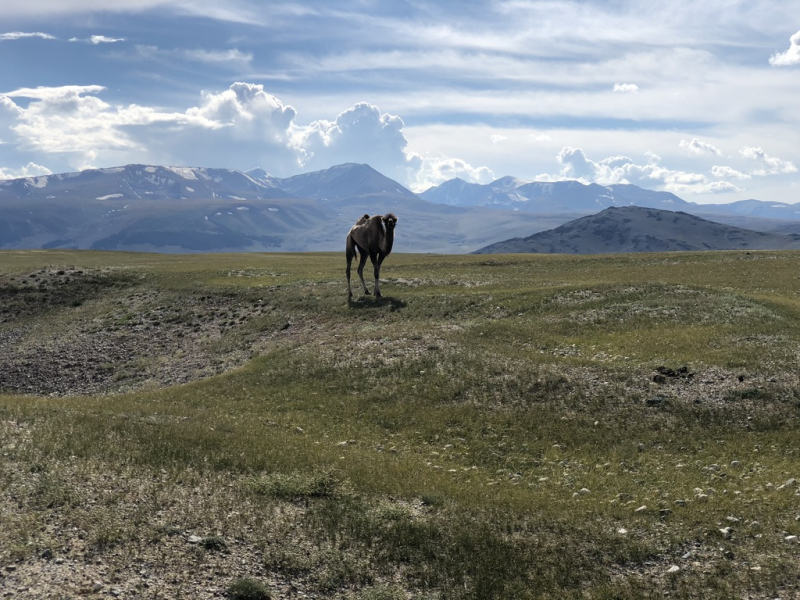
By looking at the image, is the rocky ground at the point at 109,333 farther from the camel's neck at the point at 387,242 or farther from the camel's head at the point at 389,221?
the camel's head at the point at 389,221

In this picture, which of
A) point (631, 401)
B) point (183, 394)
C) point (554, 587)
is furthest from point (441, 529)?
point (183, 394)

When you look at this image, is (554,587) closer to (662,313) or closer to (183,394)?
(183,394)

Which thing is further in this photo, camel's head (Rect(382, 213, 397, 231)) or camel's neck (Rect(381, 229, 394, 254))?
camel's neck (Rect(381, 229, 394, 254))

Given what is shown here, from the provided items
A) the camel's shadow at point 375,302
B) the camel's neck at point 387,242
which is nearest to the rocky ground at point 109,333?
the camel's shadow at point 375,302

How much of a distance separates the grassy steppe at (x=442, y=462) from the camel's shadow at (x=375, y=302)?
1875mm

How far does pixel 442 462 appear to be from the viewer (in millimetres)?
18516

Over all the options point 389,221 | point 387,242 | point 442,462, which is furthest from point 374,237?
point 442,462

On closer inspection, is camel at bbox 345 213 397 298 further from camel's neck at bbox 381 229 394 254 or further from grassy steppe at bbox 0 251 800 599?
grassy steppe at bbox 0 251 800 599

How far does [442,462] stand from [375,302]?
77.9ft

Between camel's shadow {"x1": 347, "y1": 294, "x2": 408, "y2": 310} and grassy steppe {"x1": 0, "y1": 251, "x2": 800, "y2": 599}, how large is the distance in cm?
188

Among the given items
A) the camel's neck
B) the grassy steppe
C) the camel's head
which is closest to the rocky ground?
the grassy steppe

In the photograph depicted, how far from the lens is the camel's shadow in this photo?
40250 millimetres

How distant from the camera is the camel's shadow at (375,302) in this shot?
40.2 meters

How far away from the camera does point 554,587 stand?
11164 mm
